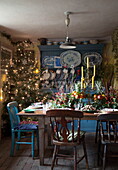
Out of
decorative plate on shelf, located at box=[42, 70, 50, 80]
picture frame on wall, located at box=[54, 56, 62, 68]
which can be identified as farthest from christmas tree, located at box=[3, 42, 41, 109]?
picture frame on wall, located at box=[54, 56, 62, 68]

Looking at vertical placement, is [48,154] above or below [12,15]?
below

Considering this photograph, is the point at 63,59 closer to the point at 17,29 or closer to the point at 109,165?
the point at 17,29

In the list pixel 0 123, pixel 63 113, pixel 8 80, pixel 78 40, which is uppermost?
pixel 78 40

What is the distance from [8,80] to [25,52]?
103 centimetres

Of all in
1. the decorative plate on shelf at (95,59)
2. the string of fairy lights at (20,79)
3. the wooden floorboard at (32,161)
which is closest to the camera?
the wooden floorboard at (32,161)

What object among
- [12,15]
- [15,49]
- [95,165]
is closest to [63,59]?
[15,49]

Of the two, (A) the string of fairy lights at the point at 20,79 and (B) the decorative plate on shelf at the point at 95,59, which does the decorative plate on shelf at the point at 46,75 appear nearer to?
(A) the string of fairy lights at the point at 20,79

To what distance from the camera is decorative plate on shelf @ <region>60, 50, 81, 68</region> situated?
5.91 meters

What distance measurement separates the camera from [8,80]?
5086mm

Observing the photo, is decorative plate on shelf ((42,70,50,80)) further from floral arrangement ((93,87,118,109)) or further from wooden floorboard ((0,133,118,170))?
floral arrangement ((93,87,118,109))

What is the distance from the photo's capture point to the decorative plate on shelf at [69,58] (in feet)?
19.4

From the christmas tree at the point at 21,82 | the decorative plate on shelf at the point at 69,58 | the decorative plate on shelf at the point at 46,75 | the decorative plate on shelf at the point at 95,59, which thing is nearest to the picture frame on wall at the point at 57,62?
the decorative plate on shelf at the point at 69,58

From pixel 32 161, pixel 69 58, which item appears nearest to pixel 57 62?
pixel 69 58

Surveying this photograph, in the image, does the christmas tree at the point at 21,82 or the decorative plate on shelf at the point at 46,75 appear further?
the decorative plate on shelf at the point at 46,75
